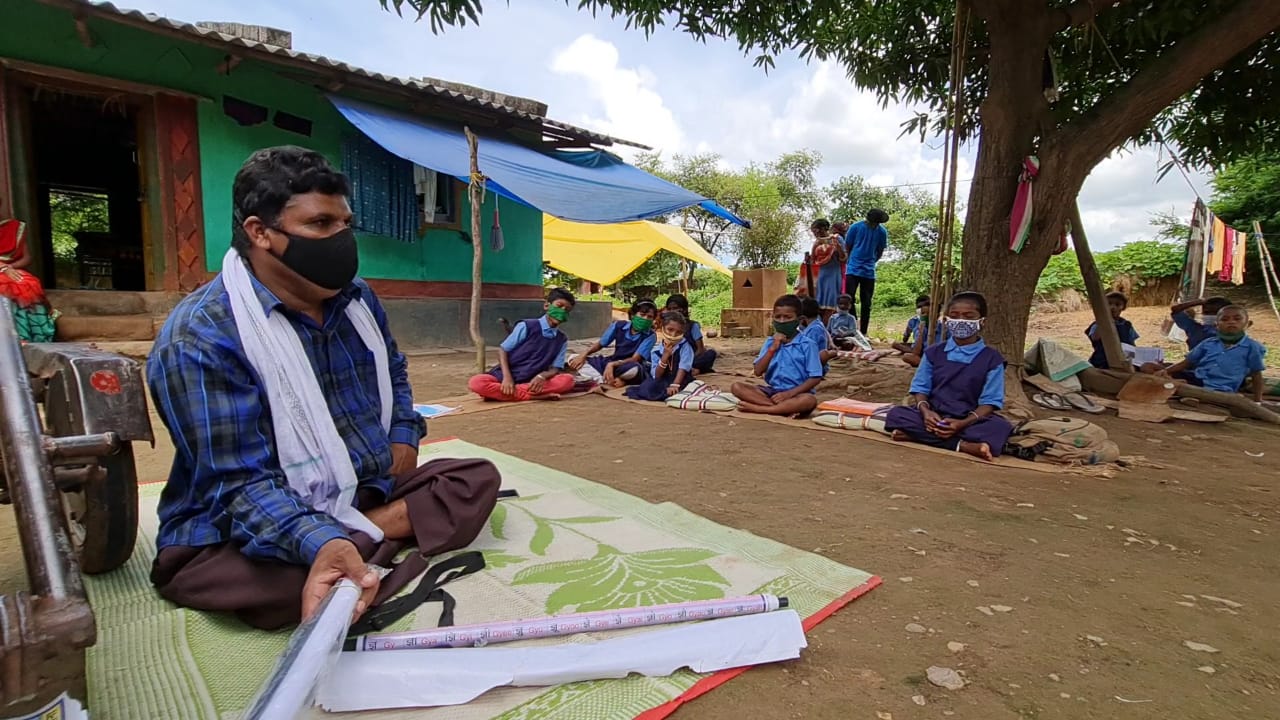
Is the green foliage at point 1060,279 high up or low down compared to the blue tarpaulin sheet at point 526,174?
down

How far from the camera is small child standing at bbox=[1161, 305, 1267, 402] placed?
5316 millimetres

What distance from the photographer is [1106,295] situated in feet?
19.2

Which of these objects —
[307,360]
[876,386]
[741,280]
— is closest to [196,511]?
[307,360]

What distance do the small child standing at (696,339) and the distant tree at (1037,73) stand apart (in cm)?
228

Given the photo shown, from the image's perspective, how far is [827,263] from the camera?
854 centimetres

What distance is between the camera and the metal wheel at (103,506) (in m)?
1.71

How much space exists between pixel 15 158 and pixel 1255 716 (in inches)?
331

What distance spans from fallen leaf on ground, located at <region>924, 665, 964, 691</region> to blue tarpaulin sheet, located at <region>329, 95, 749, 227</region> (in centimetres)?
494

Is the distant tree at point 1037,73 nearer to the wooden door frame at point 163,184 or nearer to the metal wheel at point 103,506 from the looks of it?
the metal wheel at point 103,506

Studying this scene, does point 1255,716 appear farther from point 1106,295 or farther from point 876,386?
point 1106,295

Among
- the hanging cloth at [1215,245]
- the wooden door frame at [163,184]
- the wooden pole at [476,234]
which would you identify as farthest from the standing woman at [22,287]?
the hanging cloth at [1215,245]

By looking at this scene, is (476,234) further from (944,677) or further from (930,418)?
(944,677)

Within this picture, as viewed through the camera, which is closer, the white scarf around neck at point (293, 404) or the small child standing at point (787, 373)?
the white scarf around neck at point (293, 404)

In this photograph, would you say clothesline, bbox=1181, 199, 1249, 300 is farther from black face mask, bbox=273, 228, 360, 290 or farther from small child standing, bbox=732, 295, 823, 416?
black face mask, bbox=273, 228, 360, 290
